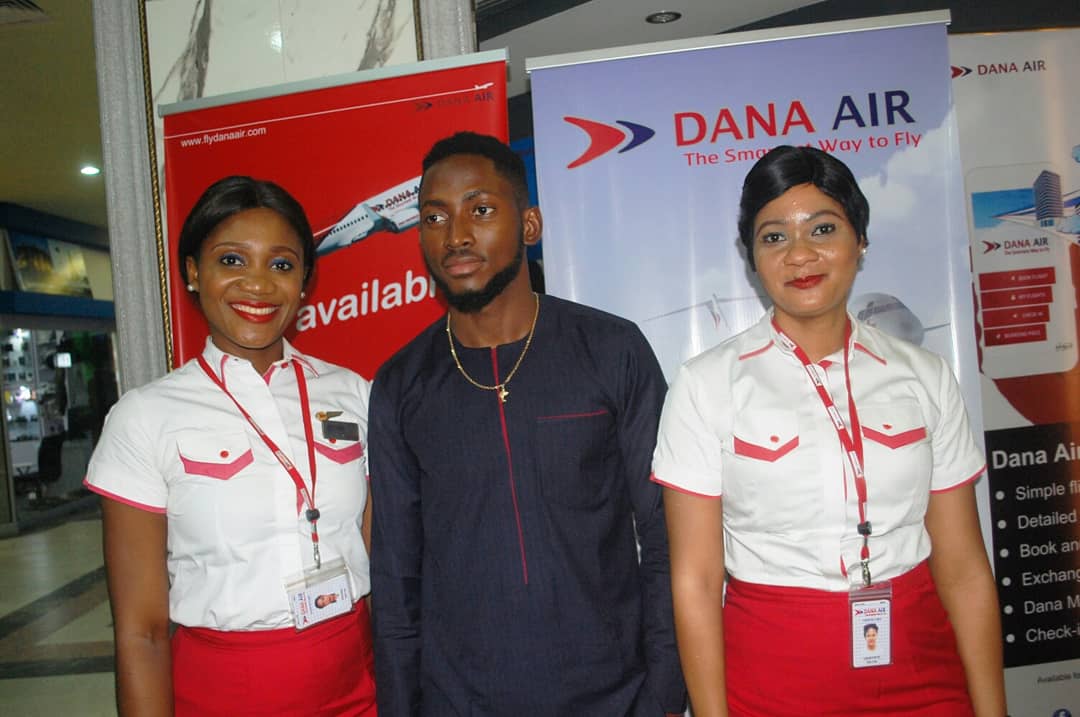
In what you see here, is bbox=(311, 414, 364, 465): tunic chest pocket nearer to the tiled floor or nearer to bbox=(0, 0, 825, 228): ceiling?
the tiled floor

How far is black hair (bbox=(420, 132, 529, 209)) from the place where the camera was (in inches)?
71.0

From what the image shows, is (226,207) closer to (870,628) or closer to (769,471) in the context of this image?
(769,471)

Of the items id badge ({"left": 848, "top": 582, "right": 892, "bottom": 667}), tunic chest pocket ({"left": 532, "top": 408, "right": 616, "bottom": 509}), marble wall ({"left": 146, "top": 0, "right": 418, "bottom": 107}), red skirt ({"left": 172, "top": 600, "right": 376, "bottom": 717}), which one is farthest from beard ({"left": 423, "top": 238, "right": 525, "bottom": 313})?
marble wall ({"left": 146, "top": 0, "right": 418, "bottom": 107})

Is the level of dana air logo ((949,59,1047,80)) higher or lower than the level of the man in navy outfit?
higher

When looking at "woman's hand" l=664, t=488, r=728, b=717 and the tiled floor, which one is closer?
"woman's hand" l=664, t=488, r=728, b=717

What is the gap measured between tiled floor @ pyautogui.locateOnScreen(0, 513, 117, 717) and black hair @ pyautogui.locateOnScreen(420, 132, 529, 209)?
4.03 m

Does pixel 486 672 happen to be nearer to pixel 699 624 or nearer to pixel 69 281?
pixel 699 624

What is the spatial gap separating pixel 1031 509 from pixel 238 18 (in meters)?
3.64

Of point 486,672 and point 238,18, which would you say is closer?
point 486,672

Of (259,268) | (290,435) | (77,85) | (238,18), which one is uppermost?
(77,85)

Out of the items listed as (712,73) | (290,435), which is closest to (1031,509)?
(712,73)

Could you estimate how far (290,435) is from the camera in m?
1.79

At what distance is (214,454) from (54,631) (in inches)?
206

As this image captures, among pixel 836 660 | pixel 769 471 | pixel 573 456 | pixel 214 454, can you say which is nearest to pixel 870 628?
pixel 836 660
